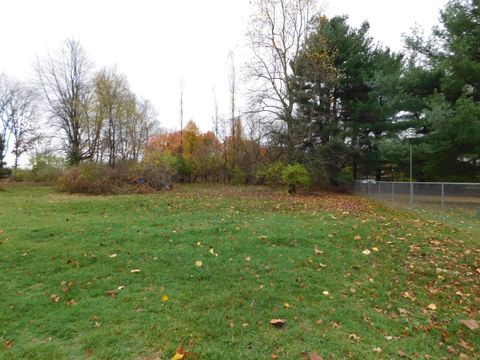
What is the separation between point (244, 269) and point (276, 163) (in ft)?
45.0

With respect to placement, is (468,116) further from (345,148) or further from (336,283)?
(336,283)

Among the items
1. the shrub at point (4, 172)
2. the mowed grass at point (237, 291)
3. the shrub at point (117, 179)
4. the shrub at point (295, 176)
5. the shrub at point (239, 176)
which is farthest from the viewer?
the shrub at point (4, 172)

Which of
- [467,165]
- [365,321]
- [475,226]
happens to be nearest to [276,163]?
[467,165]

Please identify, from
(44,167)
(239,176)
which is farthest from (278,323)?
(44,167)

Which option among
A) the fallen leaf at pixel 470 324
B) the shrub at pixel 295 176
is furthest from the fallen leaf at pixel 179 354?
the shrub at pixel 295 176

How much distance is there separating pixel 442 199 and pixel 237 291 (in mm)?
8343

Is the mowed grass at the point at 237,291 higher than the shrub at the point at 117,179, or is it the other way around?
the shrub at the point at 117,179

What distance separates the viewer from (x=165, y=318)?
3102 millimetres

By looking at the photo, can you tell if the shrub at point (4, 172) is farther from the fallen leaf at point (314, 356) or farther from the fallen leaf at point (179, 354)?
the fallen leaf at point (314, 356)

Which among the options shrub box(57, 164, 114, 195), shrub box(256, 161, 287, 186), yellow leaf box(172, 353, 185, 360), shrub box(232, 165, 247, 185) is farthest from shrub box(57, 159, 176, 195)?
yellow leaf box(172, 353, 185, 360)

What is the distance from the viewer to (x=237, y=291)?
146 inches

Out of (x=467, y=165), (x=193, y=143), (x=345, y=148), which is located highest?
(x=193, y=143)

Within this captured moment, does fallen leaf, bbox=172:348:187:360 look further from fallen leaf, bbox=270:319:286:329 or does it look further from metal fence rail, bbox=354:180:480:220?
metal fence rail, bbox=354:180:480:220

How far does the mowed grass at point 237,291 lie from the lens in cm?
272
